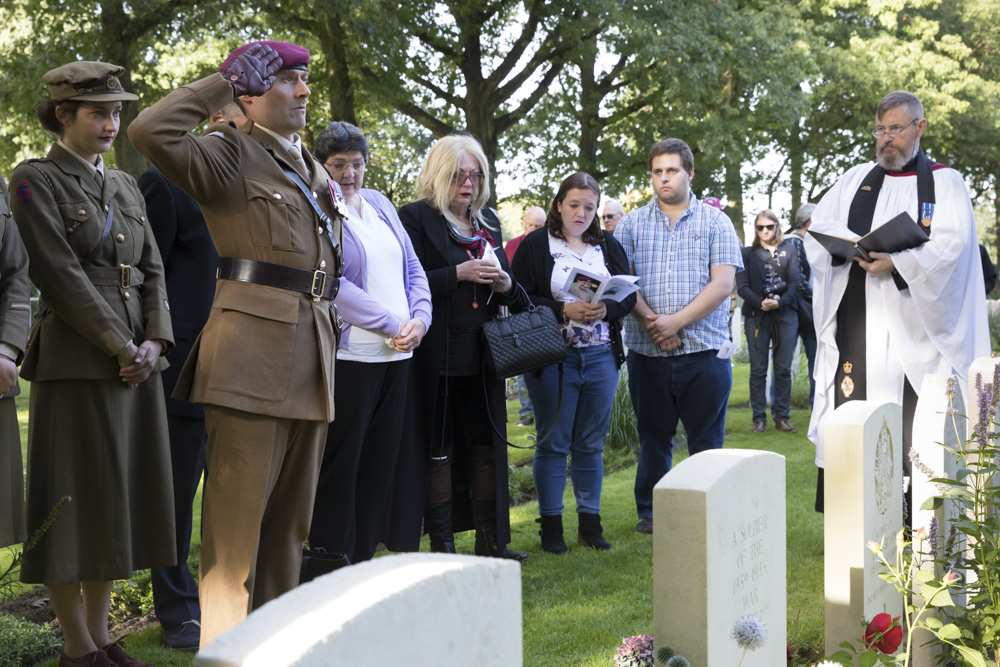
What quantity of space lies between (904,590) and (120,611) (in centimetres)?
356

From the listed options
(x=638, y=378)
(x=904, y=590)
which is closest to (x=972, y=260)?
(x=638, y=378)

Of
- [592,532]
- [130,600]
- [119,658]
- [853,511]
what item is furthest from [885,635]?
[130,600]

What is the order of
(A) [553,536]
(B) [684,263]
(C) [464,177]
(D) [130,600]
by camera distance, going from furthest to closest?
(B) [684,263] < (A) [553,536] < (C) [464,177] < (D) [130,600]

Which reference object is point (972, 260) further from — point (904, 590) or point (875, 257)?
point (904, 590)

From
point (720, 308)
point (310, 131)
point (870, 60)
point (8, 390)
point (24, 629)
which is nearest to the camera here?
point (8, 390)

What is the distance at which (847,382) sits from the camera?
17.7ft

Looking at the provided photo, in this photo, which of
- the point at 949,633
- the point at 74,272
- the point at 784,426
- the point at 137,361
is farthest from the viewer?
the point at 784,426

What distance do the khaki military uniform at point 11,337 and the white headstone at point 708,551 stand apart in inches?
88.3

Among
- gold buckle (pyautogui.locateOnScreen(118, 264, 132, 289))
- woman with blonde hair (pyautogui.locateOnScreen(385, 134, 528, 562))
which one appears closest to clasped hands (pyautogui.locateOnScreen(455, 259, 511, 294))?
woman with blonde hair (pyautogui.locateOnScreen(385, 134, 528, 562))

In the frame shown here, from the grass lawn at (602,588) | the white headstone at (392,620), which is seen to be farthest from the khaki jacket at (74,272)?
the white headstone at (392,620)

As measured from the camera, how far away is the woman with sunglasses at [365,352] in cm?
410

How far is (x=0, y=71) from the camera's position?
14.7 meters

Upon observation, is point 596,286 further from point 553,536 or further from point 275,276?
point 275,276

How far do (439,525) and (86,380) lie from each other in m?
2.05
